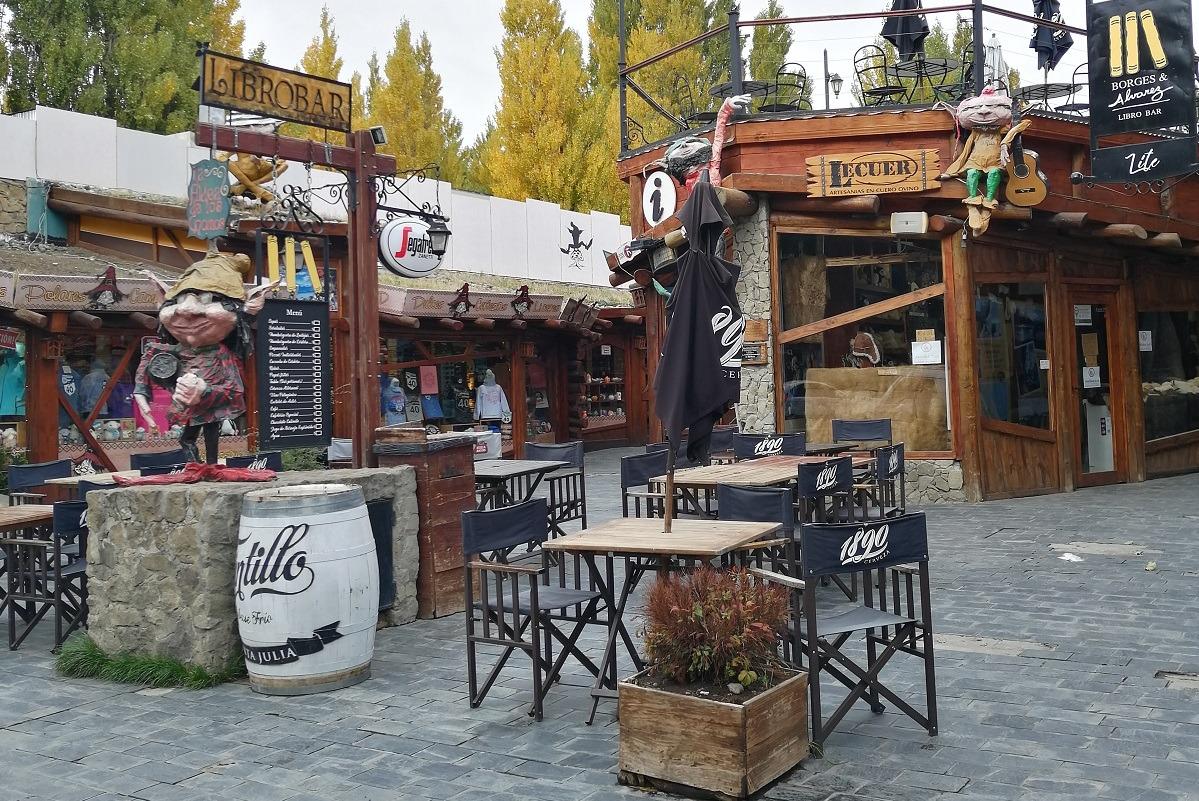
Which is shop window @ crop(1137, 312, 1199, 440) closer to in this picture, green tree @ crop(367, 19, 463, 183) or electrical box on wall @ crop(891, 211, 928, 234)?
electrical box on wall @ crop(891, 211, 928, 234)

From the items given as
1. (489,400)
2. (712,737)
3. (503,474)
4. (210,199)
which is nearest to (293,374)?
(210,199)

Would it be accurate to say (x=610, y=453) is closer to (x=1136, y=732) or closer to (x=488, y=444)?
(x=488, y=444)

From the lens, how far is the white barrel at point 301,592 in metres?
5.29

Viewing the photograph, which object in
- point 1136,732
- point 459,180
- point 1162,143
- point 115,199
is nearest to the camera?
point 1136,732

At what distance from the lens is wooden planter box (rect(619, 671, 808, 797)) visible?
3715 mm

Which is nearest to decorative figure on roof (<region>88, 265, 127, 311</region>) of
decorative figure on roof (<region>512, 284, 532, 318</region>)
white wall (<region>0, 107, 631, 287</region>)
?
white wall (<region>0, 107, 631, 287</region>)

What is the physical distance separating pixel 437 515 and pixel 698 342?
9.68ft

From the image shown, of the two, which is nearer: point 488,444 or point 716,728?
point 716,728

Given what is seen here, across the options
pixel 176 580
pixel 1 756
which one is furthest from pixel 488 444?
pixel 1 756

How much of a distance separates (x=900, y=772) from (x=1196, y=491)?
9.92m

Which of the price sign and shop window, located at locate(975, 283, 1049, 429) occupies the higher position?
the price sign

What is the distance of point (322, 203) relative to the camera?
1661 cm

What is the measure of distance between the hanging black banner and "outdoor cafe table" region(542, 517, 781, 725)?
7.97 metres

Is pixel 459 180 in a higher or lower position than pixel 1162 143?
higher
